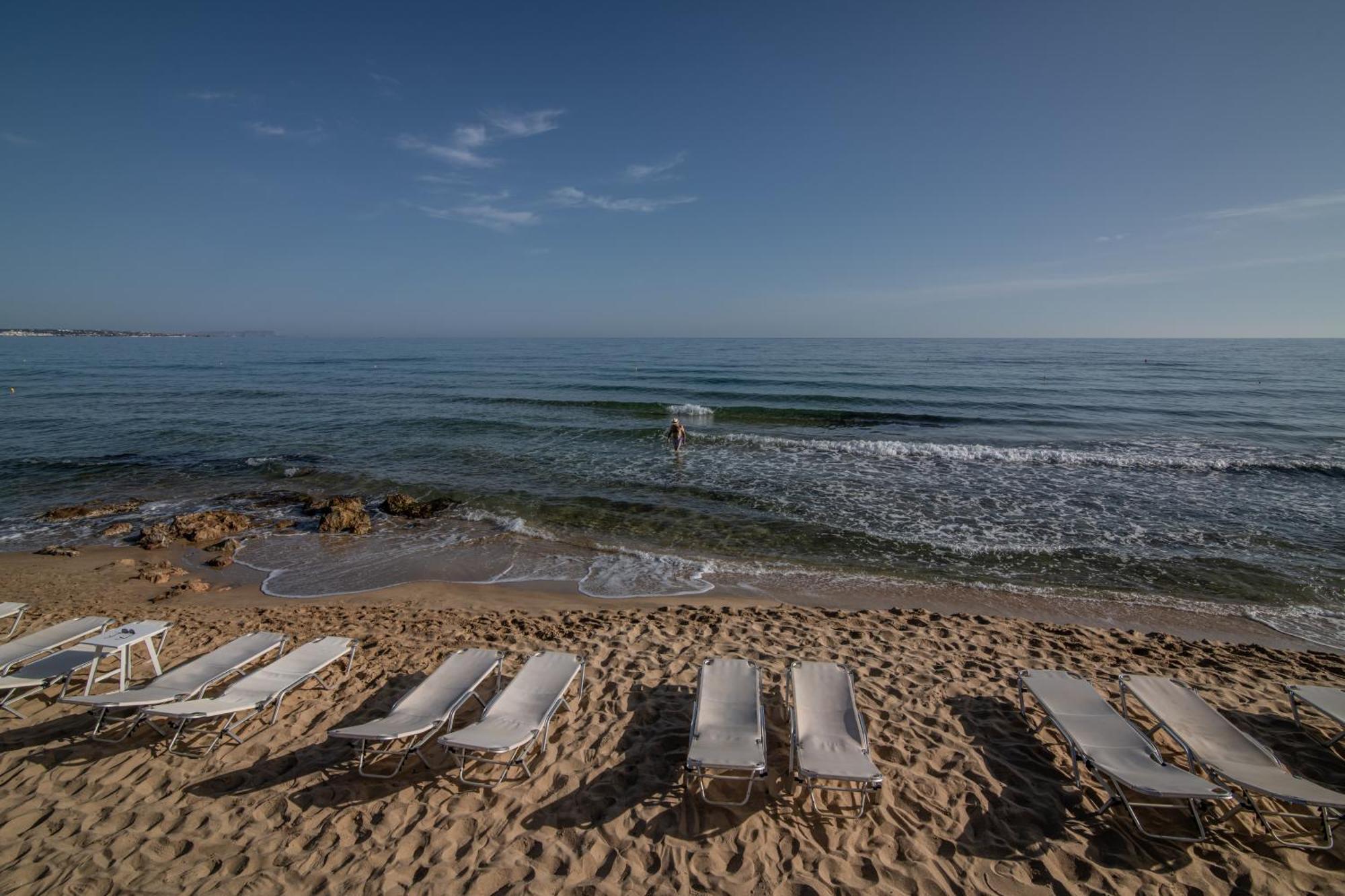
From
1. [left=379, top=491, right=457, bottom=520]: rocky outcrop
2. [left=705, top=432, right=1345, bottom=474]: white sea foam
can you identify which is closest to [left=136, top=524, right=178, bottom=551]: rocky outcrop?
[left=379, top=491, right=457, bottom=520]: rocky outcrop

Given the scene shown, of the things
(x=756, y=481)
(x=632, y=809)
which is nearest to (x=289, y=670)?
(x=632, y=809)

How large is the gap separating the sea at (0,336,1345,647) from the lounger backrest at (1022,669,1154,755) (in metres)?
3.98

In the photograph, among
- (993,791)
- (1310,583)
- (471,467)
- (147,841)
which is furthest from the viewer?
(471,467)

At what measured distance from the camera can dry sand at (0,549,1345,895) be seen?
4.01 meters

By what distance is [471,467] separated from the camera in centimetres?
1777

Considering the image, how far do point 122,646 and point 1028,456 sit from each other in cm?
2280

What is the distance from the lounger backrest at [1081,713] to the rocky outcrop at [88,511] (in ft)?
63.3

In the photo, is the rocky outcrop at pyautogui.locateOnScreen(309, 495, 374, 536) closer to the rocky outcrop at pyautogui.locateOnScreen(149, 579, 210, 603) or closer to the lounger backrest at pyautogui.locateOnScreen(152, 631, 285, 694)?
the rocky outcrop at pyautogui.locateOnScreen(149, 579, 210, 603)

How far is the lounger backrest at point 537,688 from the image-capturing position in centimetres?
535

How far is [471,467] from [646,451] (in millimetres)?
6130

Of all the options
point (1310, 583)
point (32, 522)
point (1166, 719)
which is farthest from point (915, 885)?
point (32, 522)

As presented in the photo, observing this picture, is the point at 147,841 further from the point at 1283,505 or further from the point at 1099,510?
the point at 1283,505

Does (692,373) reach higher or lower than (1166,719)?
higher

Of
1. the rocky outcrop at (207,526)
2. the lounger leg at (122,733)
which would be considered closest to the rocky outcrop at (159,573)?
the rocky outcrop at (207,526)
